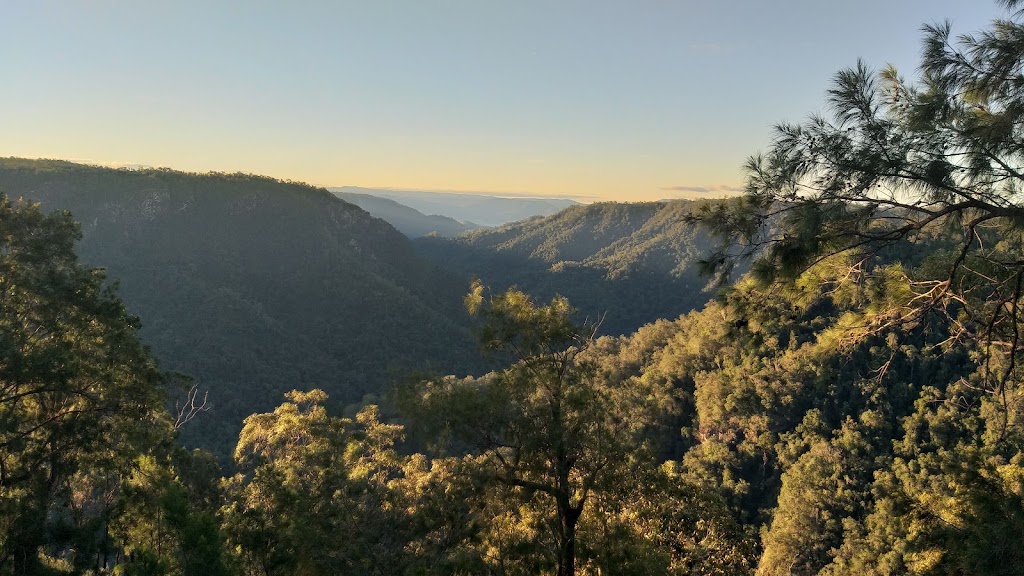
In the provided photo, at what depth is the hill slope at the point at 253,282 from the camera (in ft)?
166

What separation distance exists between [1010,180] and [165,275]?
2816 inches

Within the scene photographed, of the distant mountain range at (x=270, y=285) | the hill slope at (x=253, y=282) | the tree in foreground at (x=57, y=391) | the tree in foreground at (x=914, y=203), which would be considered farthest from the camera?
the distant mountain range at (x=270, y=285)

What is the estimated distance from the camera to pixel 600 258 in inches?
5054

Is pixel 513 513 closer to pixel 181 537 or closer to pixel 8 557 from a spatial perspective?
pixel 181 537

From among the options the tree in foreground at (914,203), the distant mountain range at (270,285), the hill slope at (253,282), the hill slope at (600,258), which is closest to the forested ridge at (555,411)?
the tree in foreground at (914,203)

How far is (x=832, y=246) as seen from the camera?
598 centimetres

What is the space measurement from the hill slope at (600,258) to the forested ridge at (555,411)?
2673 inches

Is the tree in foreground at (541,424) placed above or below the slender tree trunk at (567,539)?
above

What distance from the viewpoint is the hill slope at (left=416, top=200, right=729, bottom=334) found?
9950cm

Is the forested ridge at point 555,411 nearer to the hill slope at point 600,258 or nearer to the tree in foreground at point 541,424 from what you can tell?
the tree in foreground at point 541,424

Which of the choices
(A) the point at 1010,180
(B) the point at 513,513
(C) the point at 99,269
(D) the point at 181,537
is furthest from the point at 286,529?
(A) the point at 1010,180

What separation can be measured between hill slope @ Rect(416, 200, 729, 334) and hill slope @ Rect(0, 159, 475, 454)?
23.4 m

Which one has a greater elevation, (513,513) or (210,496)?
(513,513)

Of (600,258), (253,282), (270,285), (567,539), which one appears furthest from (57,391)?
(600,258)
